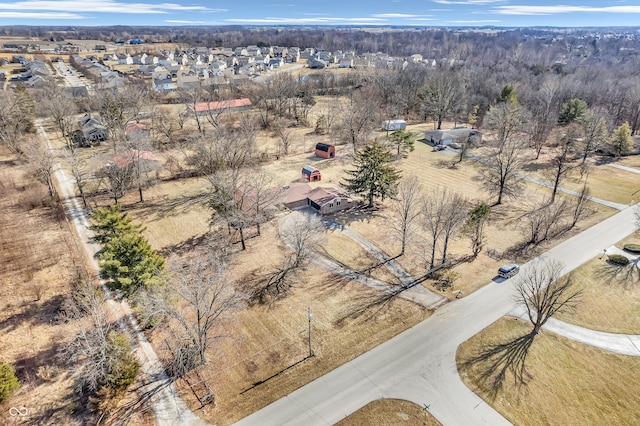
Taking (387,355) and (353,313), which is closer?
(387,355)

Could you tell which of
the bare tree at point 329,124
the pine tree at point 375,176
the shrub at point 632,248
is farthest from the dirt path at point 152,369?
the bare tree at point 329,124

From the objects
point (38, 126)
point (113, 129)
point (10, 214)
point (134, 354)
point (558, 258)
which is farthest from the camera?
point (38, 126)

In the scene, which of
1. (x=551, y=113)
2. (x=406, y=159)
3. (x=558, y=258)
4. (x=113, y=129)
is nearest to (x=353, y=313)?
(x=558, y=258)

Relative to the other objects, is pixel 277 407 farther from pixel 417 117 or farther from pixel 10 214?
pixel 417 117

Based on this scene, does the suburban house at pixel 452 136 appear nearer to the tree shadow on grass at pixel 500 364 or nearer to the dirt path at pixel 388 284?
the dirt path at pixel 388 284

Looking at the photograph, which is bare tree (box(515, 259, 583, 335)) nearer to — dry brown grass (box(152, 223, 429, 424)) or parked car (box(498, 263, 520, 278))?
parked car (box(498, 263, 520, 278))

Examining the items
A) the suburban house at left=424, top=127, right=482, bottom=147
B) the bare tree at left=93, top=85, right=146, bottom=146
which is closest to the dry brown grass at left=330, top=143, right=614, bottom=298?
the suburban house at left=424, top=127, right=482, bottom=147
